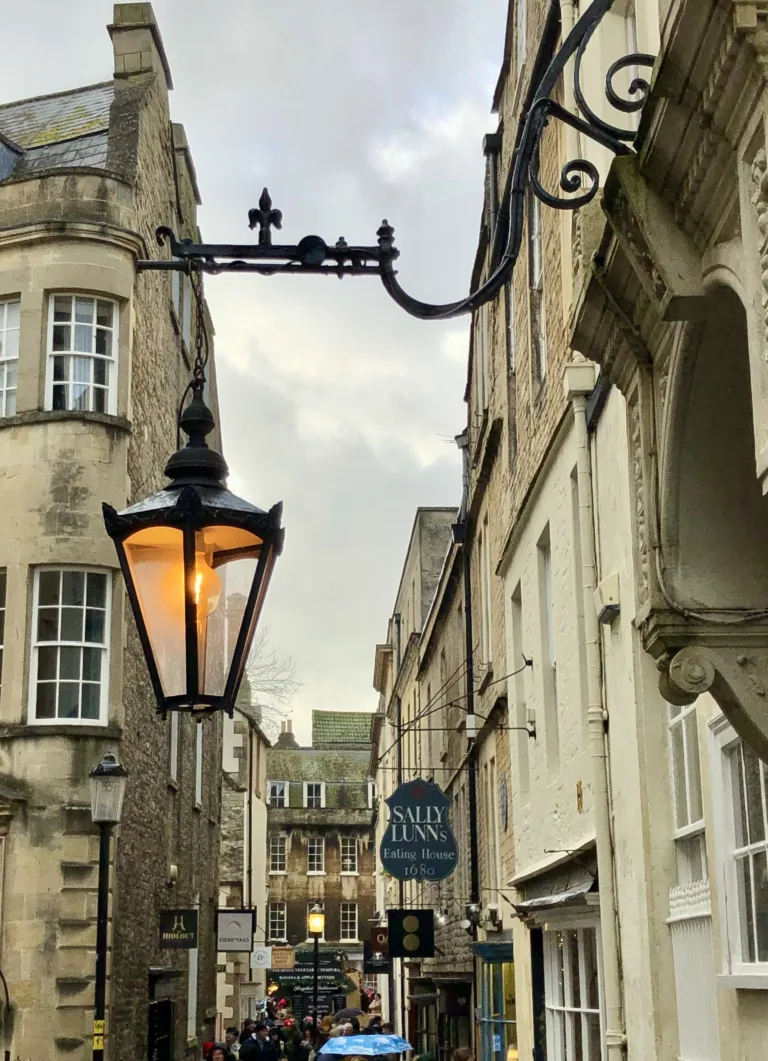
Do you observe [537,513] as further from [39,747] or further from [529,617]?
[39,747]

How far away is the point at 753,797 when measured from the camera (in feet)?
21.9

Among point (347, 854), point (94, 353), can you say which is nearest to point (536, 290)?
point (94, 353)

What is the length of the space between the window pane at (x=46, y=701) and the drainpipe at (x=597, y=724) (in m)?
11.0

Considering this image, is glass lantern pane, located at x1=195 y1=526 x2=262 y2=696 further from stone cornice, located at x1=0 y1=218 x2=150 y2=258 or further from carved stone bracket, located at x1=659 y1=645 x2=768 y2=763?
stone cornice, located at x1=0 y1=218 x2=150 y2=258

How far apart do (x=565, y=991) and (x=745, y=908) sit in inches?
241

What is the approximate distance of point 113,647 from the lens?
20.5 metres

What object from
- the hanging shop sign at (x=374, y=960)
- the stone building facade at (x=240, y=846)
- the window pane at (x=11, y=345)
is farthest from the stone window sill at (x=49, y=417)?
the stone building facade at (x=240, y=846)

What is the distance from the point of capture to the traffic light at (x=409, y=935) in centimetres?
2188

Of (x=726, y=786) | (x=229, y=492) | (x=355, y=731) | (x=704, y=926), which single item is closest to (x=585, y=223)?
(x=229, y=492)

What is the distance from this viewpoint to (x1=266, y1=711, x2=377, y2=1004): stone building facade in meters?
68.4

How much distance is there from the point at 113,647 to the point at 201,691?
15.4 m

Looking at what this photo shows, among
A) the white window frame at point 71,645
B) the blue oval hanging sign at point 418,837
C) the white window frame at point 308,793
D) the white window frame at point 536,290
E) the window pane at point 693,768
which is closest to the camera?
the window pane at point 693,768

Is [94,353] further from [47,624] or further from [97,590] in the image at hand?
[47,624]

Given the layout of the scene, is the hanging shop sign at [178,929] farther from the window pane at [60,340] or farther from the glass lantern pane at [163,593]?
the glass lantern pane at [163,593]
